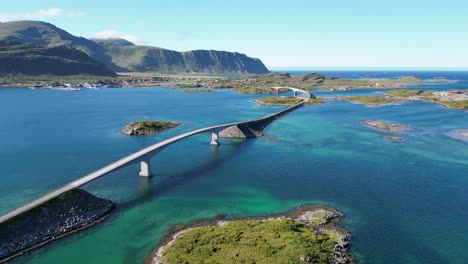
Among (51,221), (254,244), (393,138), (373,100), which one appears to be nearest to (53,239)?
(51,221)

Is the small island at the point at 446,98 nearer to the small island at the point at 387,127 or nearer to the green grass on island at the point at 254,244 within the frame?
the small island at the point at 387,127

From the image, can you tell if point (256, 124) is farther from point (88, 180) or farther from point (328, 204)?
point (88, 180)

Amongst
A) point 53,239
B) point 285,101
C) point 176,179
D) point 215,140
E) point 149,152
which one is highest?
point 149,152

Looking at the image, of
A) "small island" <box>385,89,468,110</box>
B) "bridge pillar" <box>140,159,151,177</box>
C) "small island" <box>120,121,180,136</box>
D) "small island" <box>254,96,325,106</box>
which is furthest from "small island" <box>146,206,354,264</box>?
"small island" <box>385,89,468,110</box>

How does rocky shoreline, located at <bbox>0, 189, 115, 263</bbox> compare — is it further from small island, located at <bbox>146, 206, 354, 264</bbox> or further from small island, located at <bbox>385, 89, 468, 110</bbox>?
small island, located at <bbox>385, 89, 468, 110</bbox>

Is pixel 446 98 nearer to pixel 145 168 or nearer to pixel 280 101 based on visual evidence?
pixel 280 101

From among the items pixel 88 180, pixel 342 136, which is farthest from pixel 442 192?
pixel 88 180
